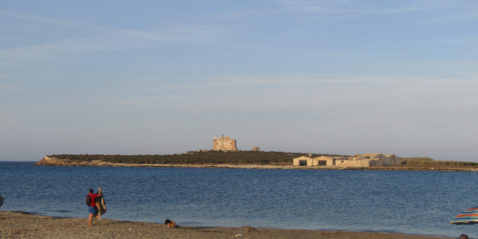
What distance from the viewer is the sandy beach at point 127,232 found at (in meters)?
20.2

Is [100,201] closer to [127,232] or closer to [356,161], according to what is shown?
[127,232]

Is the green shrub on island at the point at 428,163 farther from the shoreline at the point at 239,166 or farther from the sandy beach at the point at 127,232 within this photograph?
the sandy beach at the point at 127,232

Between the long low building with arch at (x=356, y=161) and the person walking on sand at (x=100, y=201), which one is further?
the long low building with arch at (x=356, y=161)

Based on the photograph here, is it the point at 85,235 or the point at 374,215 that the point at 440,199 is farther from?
the point at 85,235

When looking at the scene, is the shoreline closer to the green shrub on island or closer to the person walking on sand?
the green shrub on island

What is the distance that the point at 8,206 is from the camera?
1467 inches

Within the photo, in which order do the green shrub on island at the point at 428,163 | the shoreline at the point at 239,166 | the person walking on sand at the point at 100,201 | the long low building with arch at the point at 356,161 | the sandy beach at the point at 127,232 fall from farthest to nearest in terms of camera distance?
Answer: the green shrub on island at the point at 428,163 → the long low building with arch at the point at 356,161 → the shoreline at the point at 239,166 → the person walking on sand at the point at 100,201 → the sandy beach at the point at 127,232

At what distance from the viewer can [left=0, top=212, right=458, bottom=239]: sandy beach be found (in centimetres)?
2025

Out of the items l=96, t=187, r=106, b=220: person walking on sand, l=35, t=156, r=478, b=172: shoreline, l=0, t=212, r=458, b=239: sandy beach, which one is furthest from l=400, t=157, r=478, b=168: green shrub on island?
l=96, t=187, r=106, b=220: person walking on sand

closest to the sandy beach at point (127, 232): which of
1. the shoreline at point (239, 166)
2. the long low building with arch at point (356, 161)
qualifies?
the shoreline at point (239, 166)

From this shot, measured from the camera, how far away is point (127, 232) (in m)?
21.5

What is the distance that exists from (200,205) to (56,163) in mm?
170328

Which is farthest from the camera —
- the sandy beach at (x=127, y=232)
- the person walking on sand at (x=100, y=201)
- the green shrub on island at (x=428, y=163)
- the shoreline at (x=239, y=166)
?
the green shrub on island at (x=428, y=163)

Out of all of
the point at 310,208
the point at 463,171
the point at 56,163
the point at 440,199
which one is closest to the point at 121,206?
the point at 310,208
